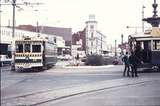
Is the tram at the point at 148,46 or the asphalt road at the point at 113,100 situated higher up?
the tram at the point at 148,46

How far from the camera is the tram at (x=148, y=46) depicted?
41.8 meters

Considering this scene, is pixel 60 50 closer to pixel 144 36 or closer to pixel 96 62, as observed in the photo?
pixel 96 62

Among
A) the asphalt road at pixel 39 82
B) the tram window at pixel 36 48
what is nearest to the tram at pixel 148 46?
the asphalt road at pixel 39 82

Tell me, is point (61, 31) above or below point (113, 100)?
above

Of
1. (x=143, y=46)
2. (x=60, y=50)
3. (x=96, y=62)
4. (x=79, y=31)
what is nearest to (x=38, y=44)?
(x=143, y=46)

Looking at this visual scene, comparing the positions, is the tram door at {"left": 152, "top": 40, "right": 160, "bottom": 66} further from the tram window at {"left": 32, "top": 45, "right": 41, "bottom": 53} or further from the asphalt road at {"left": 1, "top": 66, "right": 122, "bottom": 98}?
the tram window at {"left": 32, "top": 45, "right": 41, "bottom": 53}

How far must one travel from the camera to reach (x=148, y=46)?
43125 millimetres

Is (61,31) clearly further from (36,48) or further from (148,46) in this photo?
(148,46)

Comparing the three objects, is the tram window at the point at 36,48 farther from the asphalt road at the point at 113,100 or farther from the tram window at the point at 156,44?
the asphalt road at the point at 113,100

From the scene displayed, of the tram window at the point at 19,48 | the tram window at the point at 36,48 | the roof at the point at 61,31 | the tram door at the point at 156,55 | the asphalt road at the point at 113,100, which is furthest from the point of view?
the roof at the point at 61,31

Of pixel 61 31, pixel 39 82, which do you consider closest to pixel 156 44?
pixel 39 82

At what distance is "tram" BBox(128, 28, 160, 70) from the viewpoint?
41.8m

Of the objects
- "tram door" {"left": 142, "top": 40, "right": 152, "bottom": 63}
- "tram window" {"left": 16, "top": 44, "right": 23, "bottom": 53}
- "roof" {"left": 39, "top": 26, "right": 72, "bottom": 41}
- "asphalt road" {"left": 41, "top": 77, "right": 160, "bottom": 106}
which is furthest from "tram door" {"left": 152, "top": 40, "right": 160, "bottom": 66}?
"roof" {"left": 39, "top": 26, "right": 72, "bottom": 41}

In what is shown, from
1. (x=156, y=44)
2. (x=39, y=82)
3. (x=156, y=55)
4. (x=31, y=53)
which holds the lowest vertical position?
(x=39, y=82)
